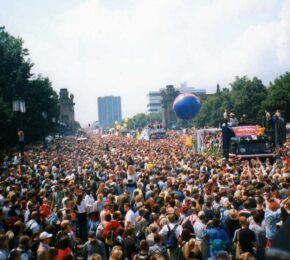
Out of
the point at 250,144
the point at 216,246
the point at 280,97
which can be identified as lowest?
the point at 216,246

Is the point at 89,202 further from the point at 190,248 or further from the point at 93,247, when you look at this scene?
the point at 190,248

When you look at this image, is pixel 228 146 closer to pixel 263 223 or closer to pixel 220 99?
pixel 263 223

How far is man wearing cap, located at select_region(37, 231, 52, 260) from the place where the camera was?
7.80 meters

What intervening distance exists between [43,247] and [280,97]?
2835 inches

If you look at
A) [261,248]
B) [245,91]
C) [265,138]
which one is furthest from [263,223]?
[245,91]

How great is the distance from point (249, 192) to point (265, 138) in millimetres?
18435

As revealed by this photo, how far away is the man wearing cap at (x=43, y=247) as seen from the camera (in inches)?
307

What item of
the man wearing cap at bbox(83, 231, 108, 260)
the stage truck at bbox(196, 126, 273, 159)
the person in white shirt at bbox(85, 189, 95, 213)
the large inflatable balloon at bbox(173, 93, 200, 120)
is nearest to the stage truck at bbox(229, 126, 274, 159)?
the stage truck at bbox(196, 126, 273, 159)

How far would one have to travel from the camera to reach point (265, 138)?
29.1 m

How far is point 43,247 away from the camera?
7.91 meters

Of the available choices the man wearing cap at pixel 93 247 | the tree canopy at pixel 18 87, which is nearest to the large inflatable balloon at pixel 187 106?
the tree canopy at pixel 18 87

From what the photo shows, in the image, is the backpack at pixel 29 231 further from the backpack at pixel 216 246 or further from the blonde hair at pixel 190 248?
the backpack at pixel 216 246

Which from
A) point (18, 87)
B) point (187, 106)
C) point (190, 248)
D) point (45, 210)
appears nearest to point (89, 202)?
point (45, 210)

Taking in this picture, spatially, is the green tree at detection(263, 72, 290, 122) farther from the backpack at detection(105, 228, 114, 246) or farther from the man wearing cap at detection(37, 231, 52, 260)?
the man wearing cap at detection(37, 231, 52, 260)
